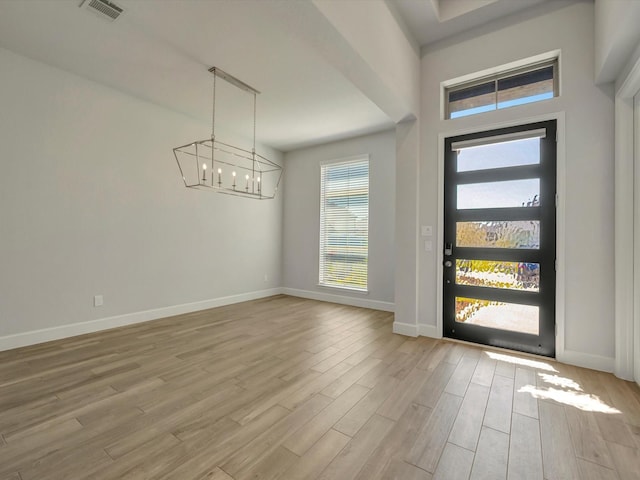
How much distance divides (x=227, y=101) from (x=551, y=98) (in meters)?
3.90

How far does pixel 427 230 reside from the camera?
3.68m

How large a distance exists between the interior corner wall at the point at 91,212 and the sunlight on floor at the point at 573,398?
4.61m

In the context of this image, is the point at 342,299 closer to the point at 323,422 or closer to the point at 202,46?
the point at 323,422

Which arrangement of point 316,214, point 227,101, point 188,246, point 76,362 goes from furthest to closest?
point 316,214
point 188,246
point 227,101
point 76,362

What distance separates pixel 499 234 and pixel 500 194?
449 millimetres

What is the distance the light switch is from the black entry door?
175 millimetres

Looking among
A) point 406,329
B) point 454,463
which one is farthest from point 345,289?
point 454,463

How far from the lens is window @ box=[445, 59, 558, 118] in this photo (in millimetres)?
3068

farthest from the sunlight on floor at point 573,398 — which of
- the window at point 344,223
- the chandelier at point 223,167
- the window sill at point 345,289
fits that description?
the chandelier at point 223,167

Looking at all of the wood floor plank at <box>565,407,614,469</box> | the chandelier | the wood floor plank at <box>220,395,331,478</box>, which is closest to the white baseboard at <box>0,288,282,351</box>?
the chandelier

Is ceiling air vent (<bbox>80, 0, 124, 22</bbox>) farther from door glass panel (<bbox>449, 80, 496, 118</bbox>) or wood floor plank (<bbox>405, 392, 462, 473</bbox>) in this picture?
wood floor plank (<bbox>405, 392, 462, 473</bbox>)

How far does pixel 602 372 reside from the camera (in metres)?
2.68

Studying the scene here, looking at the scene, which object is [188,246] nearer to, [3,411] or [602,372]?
[3,411]

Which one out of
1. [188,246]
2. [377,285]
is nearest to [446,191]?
[377,285]
